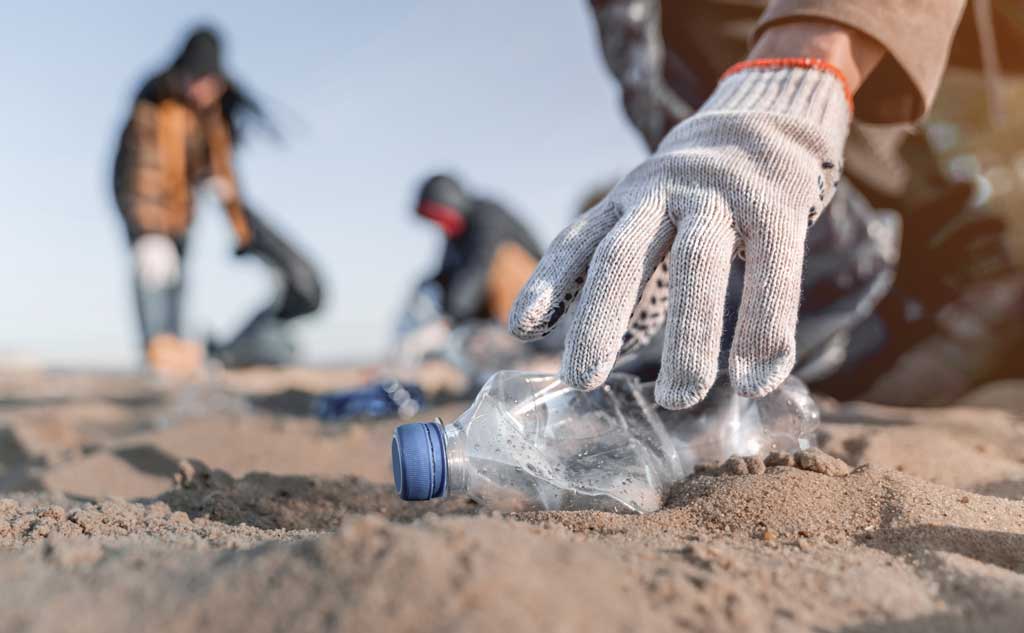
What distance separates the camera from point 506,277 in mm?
5348

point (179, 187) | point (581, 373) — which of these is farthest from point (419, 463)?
point (179, 187)

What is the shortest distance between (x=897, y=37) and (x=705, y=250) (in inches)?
33.5

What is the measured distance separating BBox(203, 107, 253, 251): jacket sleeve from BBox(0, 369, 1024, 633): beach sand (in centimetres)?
446

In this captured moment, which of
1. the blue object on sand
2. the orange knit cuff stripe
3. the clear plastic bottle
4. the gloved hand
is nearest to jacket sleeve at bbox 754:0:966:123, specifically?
the orange knit cuff stripe

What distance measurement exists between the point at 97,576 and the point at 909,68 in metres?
1.88

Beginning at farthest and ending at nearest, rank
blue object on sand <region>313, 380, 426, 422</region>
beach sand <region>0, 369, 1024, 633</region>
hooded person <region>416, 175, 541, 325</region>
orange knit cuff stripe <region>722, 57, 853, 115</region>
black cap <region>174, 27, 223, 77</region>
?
1. black cap <region>174, 27, 223, 77</region>
2. hooded person <region>416, 175, 541, 325</region>
3. blue object on sand <region>313, 380, 426, 422</region>
4. orange knit cuff stripe <region>722, 57, 853, 115</region>
5. beach sand <region>0, 369, 1024, 633</region>

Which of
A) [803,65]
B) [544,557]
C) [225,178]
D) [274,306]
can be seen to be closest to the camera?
[544,557]

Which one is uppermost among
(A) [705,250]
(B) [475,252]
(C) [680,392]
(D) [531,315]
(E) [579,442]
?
(A) [705,250]

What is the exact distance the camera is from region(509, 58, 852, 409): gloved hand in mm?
1260

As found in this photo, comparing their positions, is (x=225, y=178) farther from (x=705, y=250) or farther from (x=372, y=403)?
(x=705, y=250)

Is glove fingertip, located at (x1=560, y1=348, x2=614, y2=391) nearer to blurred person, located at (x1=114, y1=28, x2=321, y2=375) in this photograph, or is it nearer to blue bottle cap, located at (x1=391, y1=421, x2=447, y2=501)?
blue bottle cap, located at (x1=391, y1=421, x2=447, y2=501)

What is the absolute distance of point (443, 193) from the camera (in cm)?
561

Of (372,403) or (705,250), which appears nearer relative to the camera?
(705,250)

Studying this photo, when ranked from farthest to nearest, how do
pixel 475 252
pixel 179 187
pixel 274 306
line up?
pixel 274 306 → pixel 179 187 → pixel 475 252
